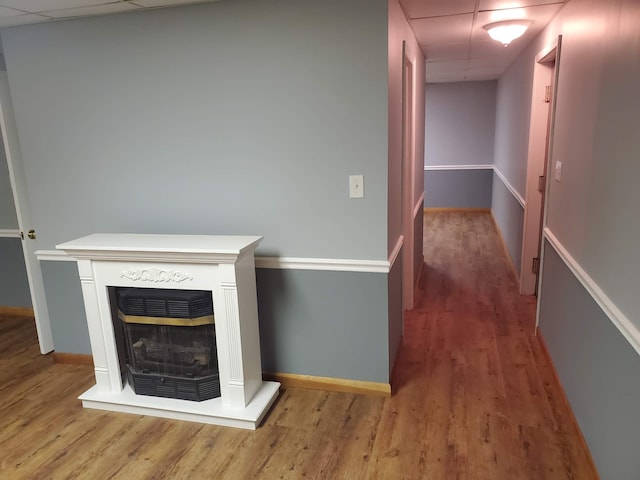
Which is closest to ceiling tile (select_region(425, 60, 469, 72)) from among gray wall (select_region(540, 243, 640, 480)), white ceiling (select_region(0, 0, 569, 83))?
white ceiling (select_region(0, 0, 569, 83))

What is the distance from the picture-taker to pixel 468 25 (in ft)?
10.8

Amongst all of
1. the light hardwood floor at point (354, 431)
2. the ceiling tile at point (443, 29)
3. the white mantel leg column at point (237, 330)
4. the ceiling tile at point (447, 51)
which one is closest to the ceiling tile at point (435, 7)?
the ceiling tile at point (443, 29)

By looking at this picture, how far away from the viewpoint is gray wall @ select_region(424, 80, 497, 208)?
7867 mm

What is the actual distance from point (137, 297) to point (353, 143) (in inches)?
54.1

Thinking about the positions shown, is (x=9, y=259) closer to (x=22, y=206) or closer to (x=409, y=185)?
(x=22, y=206)

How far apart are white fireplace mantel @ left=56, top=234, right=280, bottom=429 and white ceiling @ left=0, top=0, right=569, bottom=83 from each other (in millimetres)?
1193

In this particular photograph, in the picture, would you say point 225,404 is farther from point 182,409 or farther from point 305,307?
point 305,307

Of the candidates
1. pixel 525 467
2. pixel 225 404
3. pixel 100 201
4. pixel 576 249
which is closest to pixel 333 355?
pixel 225 404

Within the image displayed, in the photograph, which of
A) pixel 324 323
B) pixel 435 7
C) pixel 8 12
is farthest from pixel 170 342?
pixel 435 7

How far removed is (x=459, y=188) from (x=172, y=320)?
22.4ft

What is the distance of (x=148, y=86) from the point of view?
8.69ft

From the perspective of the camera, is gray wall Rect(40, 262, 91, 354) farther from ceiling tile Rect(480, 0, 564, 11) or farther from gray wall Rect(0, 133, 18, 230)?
ceiling tile Rect(480, 0, 564, 11)

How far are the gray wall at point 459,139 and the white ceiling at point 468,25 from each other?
2.38 m

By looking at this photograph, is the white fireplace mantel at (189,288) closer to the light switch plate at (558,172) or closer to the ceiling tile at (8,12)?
the ceiling tile at (8,12)
